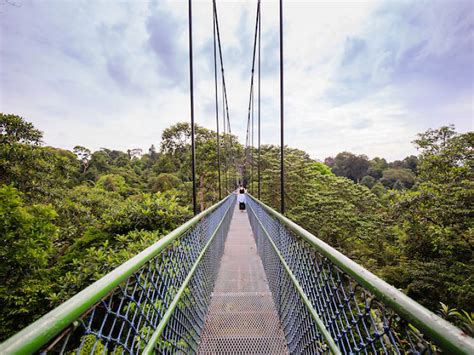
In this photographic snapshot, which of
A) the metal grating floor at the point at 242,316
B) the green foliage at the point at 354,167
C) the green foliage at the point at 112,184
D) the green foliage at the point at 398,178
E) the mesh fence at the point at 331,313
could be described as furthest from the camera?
the green foliage at the point at 354,167

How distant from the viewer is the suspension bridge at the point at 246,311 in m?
0.44

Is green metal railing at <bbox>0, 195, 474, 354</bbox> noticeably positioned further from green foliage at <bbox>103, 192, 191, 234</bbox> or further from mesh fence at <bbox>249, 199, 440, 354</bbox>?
green foliage at <bbox>103, 192, 191, 234</bbox>

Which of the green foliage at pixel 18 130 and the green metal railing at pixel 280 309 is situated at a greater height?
the green foliage at pixel 18 130

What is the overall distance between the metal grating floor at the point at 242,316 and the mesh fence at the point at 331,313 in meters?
0.14

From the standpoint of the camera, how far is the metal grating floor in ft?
5.28

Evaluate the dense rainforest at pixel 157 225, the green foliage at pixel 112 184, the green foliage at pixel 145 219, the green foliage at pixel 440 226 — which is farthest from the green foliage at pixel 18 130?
the green foliage at pixel 112 184

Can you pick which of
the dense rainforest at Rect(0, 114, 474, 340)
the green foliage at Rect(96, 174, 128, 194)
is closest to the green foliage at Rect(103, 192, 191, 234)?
the dense rainforest at Rect(0, 114, 474, 340)

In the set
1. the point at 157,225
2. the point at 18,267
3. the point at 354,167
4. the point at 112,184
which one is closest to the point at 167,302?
the point at 157,225

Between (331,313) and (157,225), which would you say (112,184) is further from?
(331,313)

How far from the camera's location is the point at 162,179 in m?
16.8

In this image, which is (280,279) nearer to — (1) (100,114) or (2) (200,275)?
(2) (200,275)

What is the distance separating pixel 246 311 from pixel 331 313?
4.07 ft

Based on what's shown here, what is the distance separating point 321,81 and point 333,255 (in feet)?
129

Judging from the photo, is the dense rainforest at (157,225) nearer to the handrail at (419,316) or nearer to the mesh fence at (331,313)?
the handrail at (419,316)
